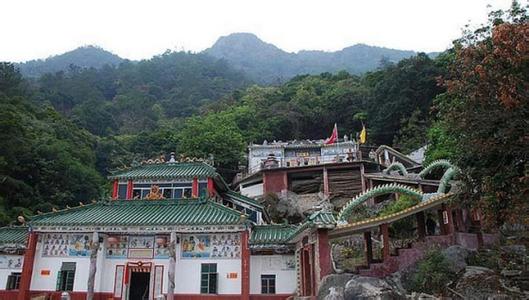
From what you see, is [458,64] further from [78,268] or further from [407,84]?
[407,84]

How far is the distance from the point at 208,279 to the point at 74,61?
158830 mm

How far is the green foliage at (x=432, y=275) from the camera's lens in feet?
46.1

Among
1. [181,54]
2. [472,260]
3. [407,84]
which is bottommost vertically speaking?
[472,260]

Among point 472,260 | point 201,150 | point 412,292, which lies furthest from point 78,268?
point 201,150

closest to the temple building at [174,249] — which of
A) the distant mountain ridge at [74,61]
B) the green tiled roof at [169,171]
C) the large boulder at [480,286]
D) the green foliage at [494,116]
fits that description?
the green tiled roof at [169,171]

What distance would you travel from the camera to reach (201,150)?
47062 mm

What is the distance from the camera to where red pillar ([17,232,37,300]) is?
19984mm

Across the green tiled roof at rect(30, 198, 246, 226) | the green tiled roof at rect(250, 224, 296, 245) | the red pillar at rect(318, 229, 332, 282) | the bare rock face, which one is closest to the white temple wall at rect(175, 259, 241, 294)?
the green tiled roof at rect(250, 224, 296, 245)

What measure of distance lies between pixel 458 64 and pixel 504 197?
4.56 metres

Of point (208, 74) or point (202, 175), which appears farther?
point (208, 74)

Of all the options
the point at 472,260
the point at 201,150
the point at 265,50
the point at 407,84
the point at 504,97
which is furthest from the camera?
the point at 265,50

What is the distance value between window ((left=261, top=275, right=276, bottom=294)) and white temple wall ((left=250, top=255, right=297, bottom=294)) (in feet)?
0.47

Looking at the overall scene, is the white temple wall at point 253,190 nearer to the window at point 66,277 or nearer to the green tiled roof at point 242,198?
the green tiled roof at point 242,198

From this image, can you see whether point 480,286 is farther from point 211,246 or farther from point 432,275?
point 211,246
